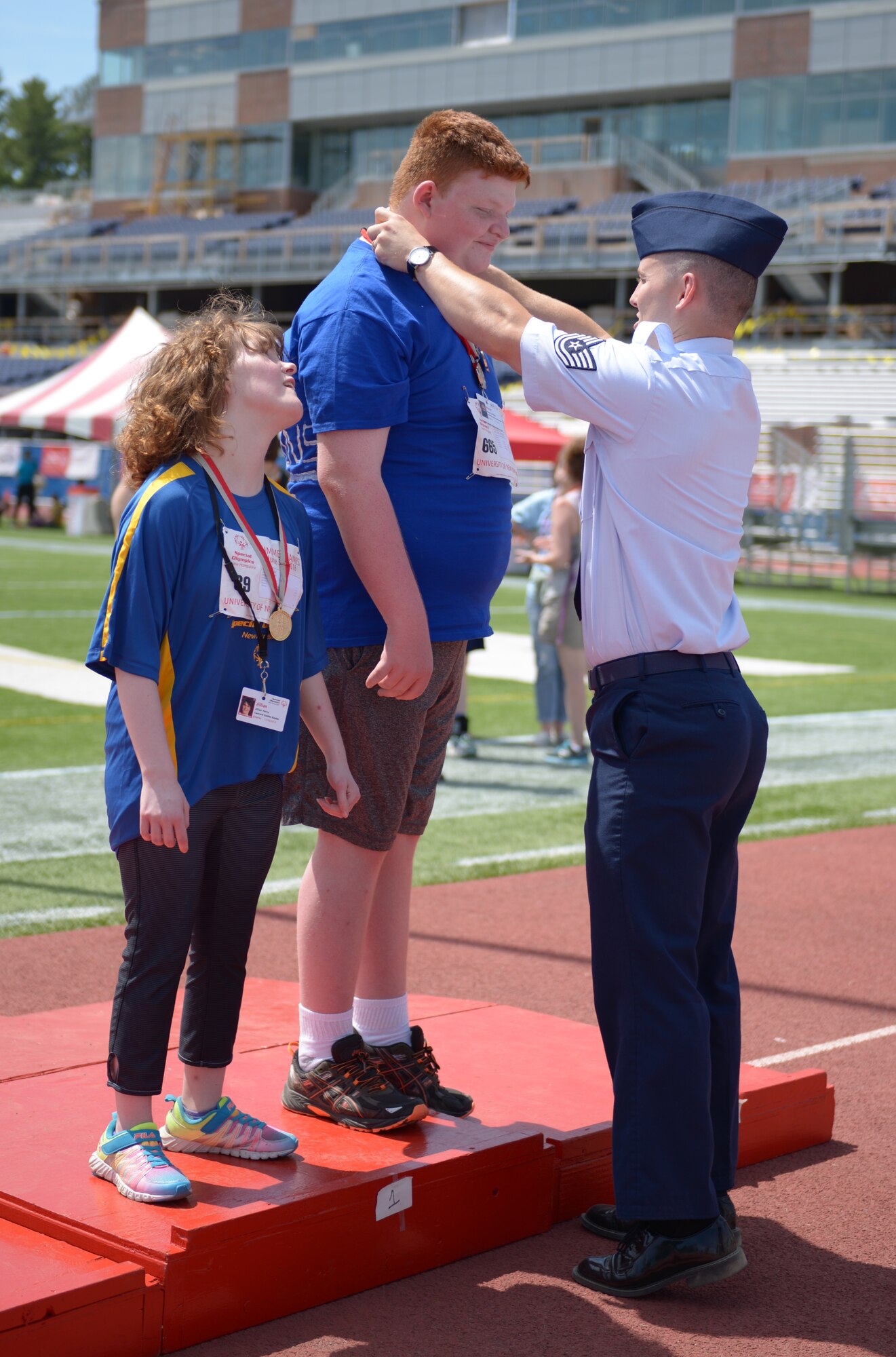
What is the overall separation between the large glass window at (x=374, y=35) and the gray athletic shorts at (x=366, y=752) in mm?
57159

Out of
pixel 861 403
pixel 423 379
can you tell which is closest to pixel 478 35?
pixel 861 403

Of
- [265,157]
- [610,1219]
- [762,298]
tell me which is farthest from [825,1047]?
[265,157]

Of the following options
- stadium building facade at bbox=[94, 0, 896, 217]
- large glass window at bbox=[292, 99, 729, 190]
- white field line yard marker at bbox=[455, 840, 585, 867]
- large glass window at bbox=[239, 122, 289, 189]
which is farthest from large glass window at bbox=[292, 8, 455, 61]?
white field line yard marker at bbox=[455, 840, 585, 867]

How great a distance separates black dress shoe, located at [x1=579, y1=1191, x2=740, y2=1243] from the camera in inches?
123

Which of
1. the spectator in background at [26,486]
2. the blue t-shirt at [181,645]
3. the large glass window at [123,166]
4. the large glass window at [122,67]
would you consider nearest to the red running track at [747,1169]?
the blue t-shirt at [181,645]

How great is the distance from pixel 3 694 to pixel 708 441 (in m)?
9.43

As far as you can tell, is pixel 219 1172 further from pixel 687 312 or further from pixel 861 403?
pixel 861 403

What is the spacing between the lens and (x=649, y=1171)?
9.57ft

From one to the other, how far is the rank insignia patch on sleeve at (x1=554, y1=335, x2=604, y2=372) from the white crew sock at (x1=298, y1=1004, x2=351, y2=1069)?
1.49m

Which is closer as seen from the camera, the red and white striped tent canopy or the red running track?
the red running track

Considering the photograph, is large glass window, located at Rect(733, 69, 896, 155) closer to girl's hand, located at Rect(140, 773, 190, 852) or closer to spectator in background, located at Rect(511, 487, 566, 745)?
spectator in background, located at Rect(511, 487, 566, 745)

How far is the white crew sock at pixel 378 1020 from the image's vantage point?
11.3ft

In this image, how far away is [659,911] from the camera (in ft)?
9.64

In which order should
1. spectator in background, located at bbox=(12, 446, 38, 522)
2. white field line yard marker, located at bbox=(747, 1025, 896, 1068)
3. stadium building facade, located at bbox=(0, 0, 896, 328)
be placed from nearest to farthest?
white field line yard marker, located at bbox=(747, 1025, 896, 1068)
spectator in background, located at bbox=(12, 446, 38, 522)
stadium building facade, located at bbox=(0, 0, 896, 328)
